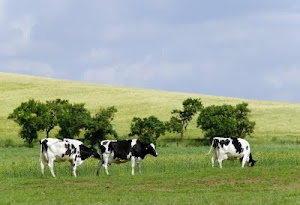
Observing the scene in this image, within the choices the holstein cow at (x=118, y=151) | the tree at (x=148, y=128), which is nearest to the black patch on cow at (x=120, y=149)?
the holstein cow at (x=118, y=151)

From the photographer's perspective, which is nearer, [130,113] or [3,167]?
[3,167]

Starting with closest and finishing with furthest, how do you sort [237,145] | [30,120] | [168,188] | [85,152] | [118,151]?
[168,188] → [118,151] → [85,152] → [237,145] → [30,120]

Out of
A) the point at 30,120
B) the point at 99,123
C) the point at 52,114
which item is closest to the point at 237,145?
the point at 99,123

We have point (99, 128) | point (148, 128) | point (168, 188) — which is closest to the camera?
point (168, 188)

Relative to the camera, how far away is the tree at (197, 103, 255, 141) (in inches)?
2992

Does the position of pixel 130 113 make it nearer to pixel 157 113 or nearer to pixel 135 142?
pixel 157 113

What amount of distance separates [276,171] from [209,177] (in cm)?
358

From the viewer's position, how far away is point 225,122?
76438 millimetres

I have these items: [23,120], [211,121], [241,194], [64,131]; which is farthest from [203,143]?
[241,194]

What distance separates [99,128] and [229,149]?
3801cm

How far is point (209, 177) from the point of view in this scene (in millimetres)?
28609

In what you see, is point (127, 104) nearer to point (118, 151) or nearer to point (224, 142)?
point (224, 142)

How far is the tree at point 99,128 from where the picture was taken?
72.1 metres

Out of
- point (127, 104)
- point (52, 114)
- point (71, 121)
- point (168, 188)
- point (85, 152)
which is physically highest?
point (127, 104)
